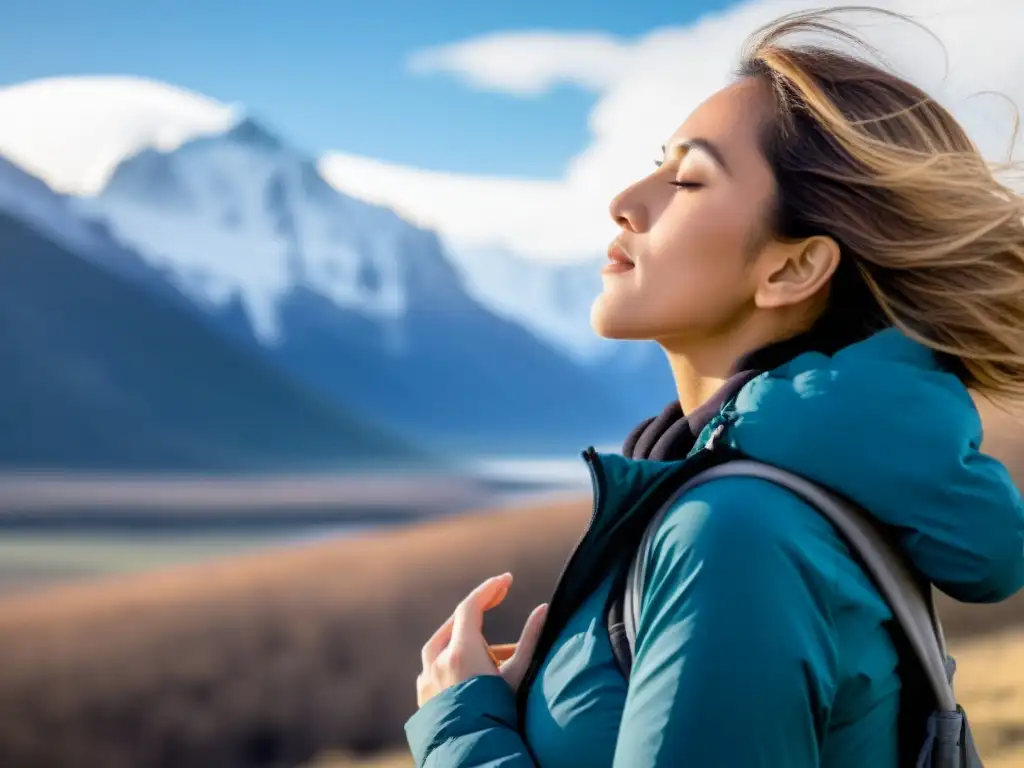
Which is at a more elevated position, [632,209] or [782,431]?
[632,209]

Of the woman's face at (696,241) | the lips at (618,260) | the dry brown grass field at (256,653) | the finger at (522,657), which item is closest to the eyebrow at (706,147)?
the woman's face at (696,241)

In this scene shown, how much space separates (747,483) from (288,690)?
31.7 feet

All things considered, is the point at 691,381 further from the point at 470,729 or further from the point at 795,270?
the point at 470,729

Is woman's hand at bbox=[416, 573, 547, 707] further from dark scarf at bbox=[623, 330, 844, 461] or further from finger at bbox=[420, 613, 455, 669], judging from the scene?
dark scarf at bbox=[623, 330, 844, 461]

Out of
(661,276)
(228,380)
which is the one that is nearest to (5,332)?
(228,380)

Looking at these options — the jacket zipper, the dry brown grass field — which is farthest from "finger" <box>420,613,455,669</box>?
the dry brown grass field

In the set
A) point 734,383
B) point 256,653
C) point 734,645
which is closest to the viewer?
point 734,645

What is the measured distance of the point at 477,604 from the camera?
0.99 metres

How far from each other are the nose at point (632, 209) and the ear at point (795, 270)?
0.12 meters

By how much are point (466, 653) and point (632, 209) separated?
0.44m

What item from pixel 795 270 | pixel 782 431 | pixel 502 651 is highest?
pixel 795 270

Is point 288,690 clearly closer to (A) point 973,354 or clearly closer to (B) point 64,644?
(B) point 64,644

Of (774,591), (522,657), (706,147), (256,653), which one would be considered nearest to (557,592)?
(522,657)

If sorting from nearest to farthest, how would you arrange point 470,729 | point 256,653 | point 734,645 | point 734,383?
1. point 734,645
2. point 470,729
3. point 734,383
4. point 256,653
